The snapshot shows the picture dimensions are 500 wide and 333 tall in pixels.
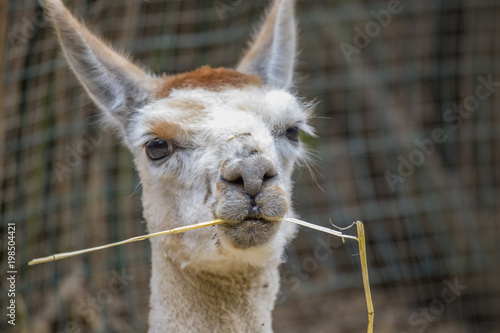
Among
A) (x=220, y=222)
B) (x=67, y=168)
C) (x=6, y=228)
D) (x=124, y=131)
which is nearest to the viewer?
(x=220, y=222)

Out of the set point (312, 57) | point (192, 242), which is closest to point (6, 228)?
point (192, 242)

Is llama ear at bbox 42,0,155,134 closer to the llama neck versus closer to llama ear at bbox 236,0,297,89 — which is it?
llama ear at bbox 236,0,297,89

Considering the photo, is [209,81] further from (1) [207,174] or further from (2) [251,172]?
(2) [251,172]

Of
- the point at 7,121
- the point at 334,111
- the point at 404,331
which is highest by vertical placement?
the point at 334,111

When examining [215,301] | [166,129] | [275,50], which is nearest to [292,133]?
[166,129]

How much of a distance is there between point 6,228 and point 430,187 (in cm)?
398

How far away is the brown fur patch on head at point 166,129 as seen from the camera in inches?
87.7

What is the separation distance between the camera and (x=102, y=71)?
100 inches

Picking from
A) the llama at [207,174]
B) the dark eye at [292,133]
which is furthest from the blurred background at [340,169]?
the dark eye at [292,133]

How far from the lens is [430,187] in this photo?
559 centimetres

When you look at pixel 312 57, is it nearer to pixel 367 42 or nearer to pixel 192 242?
pixel 367 42

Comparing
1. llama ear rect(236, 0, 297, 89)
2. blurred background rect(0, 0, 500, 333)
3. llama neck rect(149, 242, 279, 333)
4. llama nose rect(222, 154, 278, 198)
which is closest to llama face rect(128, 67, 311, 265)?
llama nose rect(222, 154, 278, 198)

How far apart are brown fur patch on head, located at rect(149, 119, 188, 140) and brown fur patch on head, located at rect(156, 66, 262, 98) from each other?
0.23 m

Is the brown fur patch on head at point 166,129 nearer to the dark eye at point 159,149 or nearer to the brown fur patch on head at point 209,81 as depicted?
the dark eye at point 159,149
